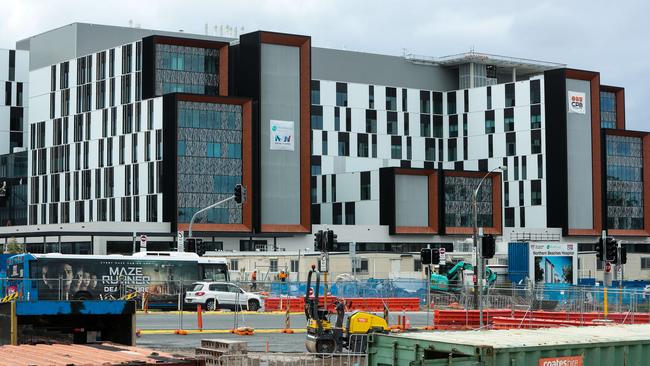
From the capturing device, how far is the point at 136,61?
98812 mm

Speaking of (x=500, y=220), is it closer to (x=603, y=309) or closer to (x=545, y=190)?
(x=545, y=190)

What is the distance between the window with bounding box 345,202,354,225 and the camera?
112 m

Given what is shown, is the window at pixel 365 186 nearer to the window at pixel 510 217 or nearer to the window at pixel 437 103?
the window at pixel 510 217

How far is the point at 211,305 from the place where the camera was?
176 feet

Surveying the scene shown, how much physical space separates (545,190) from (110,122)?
44.5 m

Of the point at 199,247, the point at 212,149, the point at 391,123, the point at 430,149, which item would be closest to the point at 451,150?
the point at 430,149

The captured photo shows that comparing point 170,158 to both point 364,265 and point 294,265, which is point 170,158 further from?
point 364,265

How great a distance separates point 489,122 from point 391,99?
11.3m

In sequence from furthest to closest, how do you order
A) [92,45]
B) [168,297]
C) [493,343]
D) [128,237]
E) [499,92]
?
[499,92]
[92,45]
[128,237]
[168,297]
[493,343]

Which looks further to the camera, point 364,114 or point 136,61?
point 364,114

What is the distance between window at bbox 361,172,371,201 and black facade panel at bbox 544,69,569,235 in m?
18.9

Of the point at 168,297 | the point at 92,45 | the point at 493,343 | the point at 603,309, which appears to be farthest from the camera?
the point at 92,45

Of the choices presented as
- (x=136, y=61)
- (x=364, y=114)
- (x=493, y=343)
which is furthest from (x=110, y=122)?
(x=493, y=343)

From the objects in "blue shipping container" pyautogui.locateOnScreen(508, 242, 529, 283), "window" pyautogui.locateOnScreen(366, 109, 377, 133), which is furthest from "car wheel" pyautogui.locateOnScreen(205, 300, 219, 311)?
"window" pyautogui.locateOnScreen(366, 109, 377, 133)
